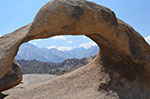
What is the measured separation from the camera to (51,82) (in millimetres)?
7777

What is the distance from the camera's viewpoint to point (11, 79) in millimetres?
6480

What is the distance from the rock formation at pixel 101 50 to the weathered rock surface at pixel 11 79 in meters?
0.91

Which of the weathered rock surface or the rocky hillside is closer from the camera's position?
the weathered rock surface

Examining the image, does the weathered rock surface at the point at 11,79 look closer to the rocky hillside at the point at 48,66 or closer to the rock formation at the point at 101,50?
the rock formation at the point at 101,50

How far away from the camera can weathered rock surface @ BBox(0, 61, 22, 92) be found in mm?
6214

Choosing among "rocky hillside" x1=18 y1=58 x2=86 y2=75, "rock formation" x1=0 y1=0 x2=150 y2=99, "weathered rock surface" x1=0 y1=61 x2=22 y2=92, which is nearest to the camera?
"rock formation" x1=0 y1=0 x2=150 y2=99

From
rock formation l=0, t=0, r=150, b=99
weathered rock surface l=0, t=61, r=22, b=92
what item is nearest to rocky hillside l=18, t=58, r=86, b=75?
rock formation l=0, t=0, r=150, b=99

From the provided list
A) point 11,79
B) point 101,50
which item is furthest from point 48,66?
point 101,50

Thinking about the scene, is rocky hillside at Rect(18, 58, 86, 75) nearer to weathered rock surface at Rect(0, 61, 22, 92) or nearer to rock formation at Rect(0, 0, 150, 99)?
rock formation at Rect(0, 0, 150, 99)

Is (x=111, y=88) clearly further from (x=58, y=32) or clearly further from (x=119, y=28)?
(x=58, y=32)

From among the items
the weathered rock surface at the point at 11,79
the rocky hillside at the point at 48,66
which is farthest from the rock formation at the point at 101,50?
the rocky hillside at the point at 48,66

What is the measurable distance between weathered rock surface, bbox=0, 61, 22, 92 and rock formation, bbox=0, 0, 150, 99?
91 cm

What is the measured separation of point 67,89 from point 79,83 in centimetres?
51

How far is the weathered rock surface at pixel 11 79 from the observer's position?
6.21m
